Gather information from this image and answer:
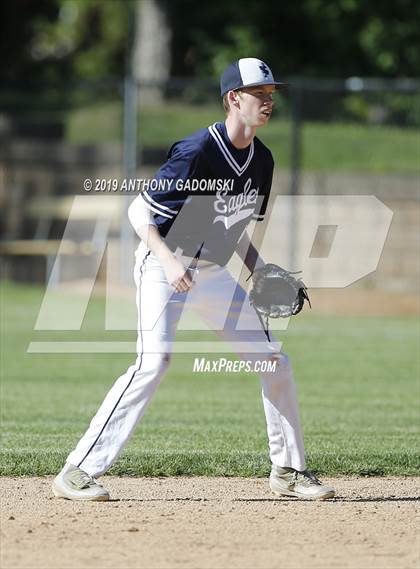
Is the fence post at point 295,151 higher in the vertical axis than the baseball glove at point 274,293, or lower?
lower

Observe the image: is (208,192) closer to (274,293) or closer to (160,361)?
(274,293)

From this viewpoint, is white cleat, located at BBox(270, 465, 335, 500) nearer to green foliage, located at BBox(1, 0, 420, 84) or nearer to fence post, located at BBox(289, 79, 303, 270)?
fence post, located at BBox(289, 79, 303, 270)

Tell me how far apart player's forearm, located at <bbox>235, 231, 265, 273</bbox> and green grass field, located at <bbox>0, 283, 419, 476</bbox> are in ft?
4.85

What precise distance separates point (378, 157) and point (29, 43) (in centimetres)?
2048

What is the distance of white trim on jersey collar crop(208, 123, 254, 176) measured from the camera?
607cm

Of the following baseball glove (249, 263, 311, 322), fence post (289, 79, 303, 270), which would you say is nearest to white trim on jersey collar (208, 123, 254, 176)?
baseball glove (249, 263, 311, 322)

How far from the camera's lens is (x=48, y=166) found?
79.6 feet

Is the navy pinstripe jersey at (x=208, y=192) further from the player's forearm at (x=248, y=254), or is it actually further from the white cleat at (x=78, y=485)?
the white cleat at (x=78, y=485)

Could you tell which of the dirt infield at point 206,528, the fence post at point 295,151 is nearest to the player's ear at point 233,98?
the dirt infield at point 206,528

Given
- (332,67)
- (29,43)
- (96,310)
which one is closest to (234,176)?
(96,310)

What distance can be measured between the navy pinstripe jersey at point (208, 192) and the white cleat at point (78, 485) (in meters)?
1.26

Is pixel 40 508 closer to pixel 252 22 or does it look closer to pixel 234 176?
pixel 234 176

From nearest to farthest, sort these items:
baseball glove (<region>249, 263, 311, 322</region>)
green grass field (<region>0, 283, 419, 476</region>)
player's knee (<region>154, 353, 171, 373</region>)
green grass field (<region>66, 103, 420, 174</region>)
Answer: player's knee (<region>154, 353, 171, 373</region>)
baseball glove (<region>249, 263, 311, 322</region>)
green grass field (<region>0, 283, 419, 476</region>)
green grass field (<region>66, 103, 420, 174</region>)

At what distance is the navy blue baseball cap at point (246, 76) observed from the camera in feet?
19.8
